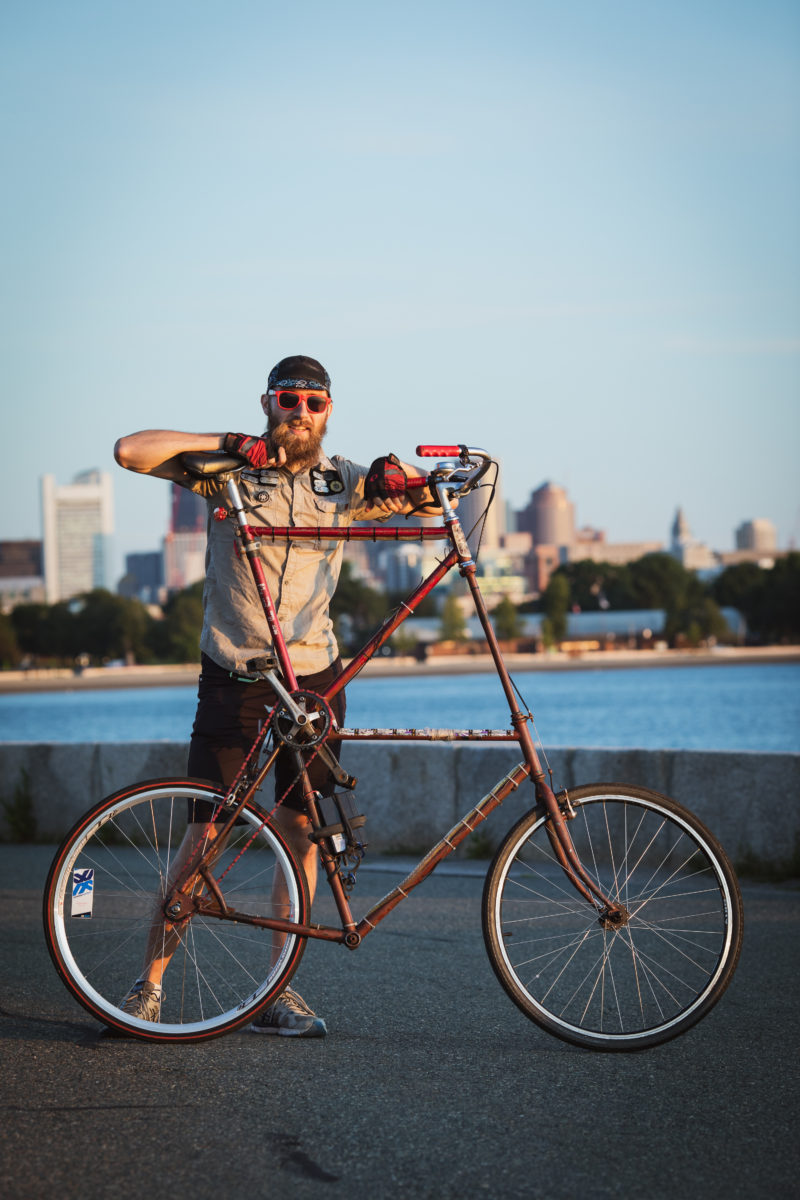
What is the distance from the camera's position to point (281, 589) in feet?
14.3

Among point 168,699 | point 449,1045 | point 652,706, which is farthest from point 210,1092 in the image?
point 168,699

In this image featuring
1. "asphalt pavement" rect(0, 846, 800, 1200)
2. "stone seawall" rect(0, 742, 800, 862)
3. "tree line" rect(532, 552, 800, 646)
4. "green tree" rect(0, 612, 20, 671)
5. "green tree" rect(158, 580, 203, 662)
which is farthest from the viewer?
"tree line" rect(532, 552, 800, 646)

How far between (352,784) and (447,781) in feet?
15.3

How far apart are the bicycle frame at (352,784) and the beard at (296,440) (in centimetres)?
22

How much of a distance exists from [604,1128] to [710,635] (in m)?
161

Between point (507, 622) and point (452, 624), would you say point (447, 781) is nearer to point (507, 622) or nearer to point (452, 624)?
point (507, 622)

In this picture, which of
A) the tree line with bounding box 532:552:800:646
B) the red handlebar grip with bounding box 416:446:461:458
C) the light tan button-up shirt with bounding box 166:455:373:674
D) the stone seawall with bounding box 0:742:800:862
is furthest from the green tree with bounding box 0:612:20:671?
the red handlebar grip with bounding box 416:446:461:458

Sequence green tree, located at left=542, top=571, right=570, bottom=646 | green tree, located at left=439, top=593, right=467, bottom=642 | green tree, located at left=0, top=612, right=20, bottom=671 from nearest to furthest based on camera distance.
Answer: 1. green tree, located at left=0, top=612, right=20, bottom=671
2. green tree, located at left=439, top=593, right=467, bottom=642
3. green tree, located at left=542, top=571, right=570, bottom=646

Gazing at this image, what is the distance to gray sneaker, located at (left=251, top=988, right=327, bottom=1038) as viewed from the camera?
4297 mm

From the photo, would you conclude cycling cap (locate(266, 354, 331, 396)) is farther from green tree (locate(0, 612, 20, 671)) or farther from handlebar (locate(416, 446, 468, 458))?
green tree (locate(0, 612, 20, 671))

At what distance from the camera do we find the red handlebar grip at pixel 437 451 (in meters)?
4.23

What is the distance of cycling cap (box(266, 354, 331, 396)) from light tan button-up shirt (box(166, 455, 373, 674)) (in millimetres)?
276

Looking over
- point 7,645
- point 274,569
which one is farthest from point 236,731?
point 7,645

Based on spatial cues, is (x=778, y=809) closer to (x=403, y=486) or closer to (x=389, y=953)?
(x=389, y=953)
